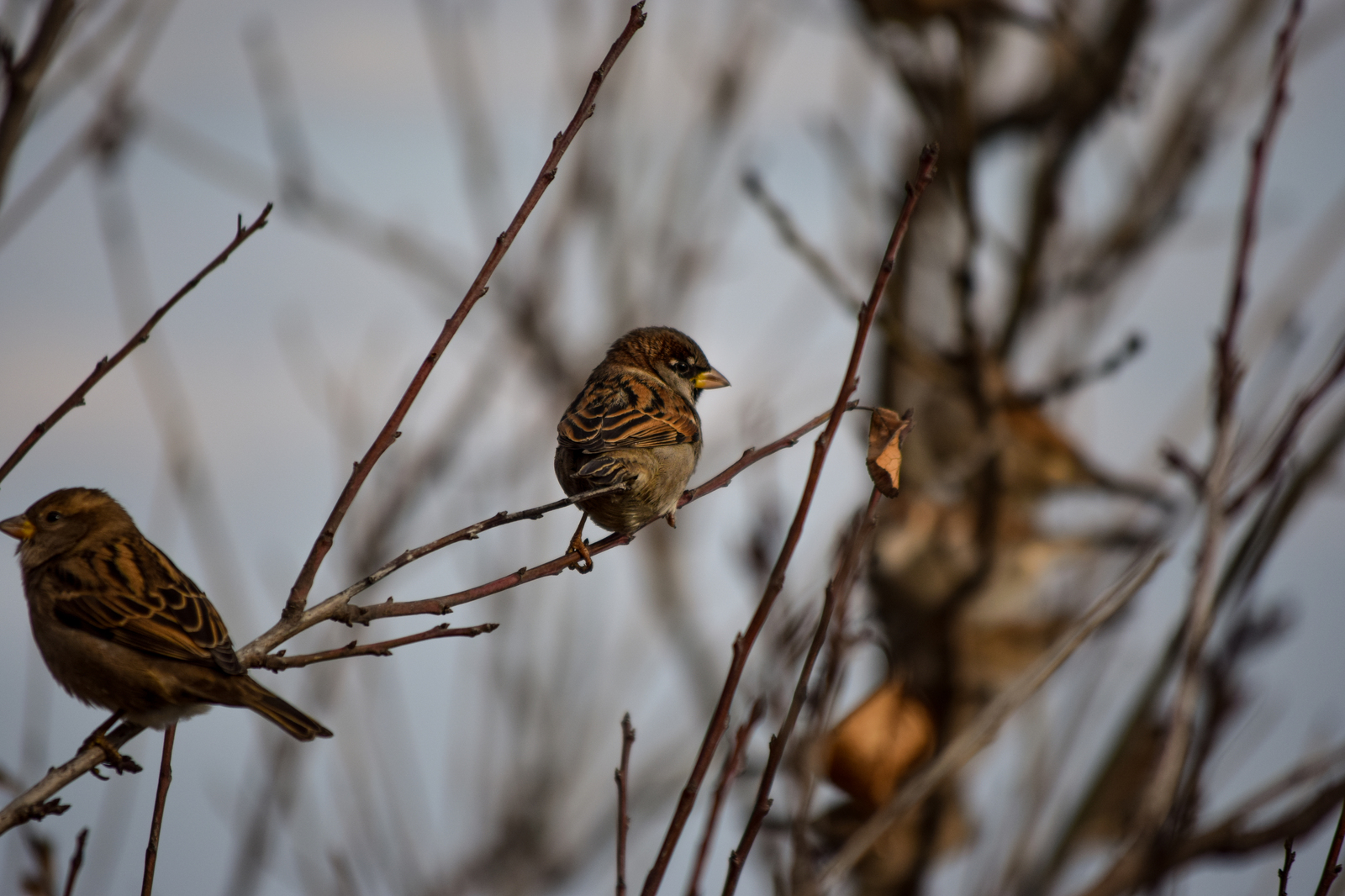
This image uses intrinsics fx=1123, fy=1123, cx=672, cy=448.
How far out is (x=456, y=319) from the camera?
247cm

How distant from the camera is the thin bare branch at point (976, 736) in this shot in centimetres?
221

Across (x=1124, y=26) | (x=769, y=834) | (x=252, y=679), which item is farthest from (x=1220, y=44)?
(x=252, y=679)

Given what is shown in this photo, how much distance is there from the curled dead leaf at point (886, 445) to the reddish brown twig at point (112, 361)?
1545 millimetres

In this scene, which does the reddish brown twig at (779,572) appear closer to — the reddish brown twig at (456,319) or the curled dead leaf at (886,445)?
the curled dead leaf at (886,445)

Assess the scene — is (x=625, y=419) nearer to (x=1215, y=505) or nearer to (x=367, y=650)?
(x=367, y=650)

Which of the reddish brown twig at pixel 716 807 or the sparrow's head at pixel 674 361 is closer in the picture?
the reddish brown twig at pixel 716 807

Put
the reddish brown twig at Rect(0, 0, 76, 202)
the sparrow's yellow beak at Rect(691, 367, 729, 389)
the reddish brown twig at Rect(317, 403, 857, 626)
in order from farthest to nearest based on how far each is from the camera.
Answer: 1. the sparrow's yellow beak at Rect(691, 367, 729, 389)
2. the reddish brown twig at Rect(317, 403, 857, 626)
3. the reddish brown twig at Rect(0, 0, 76, 202)

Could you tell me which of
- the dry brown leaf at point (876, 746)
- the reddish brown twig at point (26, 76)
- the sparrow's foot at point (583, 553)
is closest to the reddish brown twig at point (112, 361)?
the reddish brown twig at point (26, 76)

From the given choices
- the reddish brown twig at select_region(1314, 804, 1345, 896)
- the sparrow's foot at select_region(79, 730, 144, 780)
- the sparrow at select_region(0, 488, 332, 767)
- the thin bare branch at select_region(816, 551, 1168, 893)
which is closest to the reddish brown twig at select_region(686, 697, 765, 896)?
the thin bare branch at select_region(816, 551, 1168, 893)

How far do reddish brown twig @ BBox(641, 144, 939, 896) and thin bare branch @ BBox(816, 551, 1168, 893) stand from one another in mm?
375

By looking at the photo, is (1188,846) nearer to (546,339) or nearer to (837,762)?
(837,762)

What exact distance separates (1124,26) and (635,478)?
363cm

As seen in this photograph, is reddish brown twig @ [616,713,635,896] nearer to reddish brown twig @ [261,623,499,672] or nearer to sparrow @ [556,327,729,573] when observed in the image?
reddish brown twig @ [261,623,499,672]

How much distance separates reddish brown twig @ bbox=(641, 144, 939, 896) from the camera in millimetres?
1896
